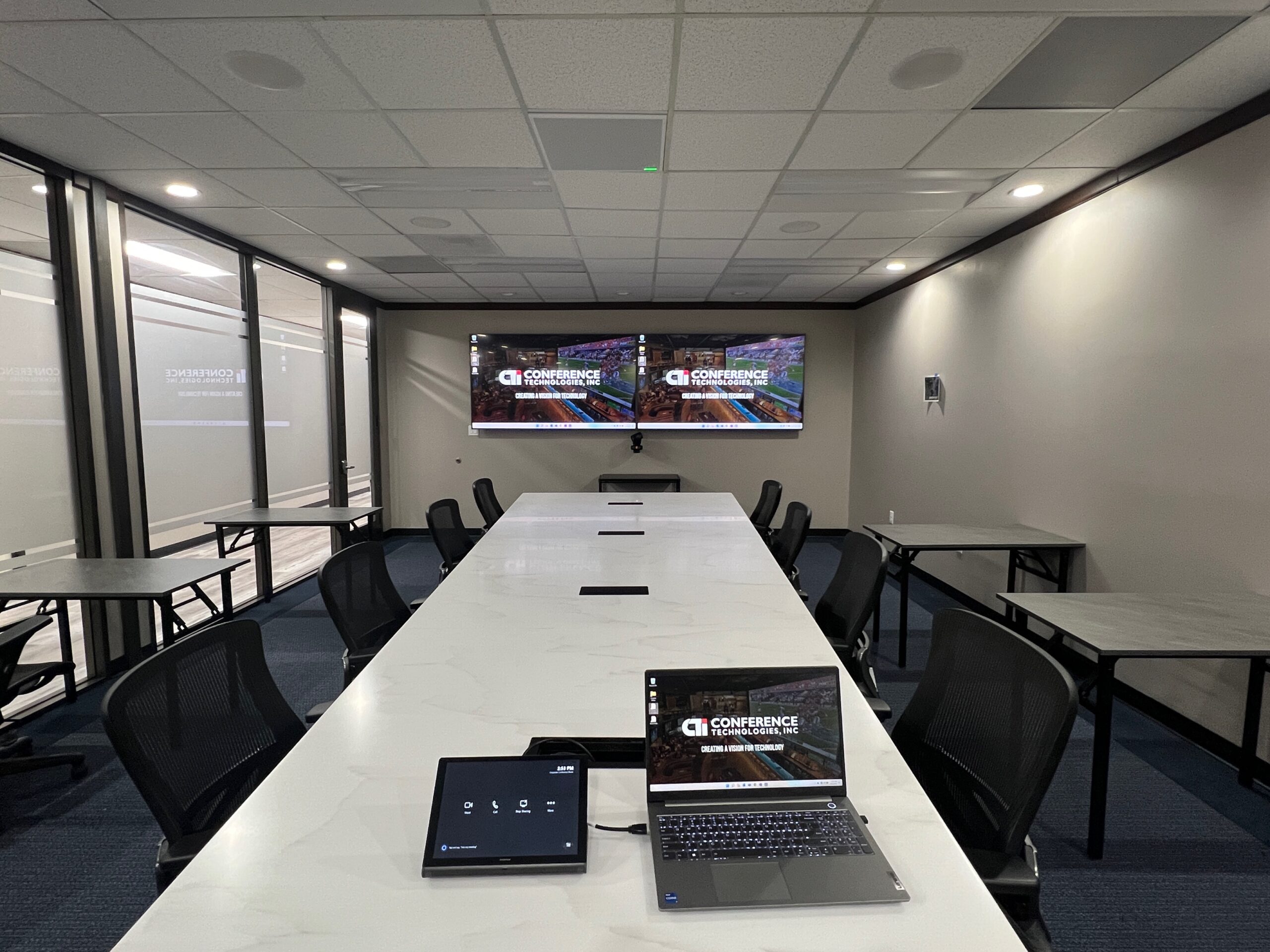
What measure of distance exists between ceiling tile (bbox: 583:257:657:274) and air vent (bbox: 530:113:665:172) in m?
1.99

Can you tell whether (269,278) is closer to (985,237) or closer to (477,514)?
(477,514)

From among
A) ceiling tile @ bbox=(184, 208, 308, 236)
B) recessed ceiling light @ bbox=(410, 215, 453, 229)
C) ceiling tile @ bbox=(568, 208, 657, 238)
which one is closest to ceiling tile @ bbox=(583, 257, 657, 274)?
ceiling tile @ bbox=(568, 208, 657, 238)

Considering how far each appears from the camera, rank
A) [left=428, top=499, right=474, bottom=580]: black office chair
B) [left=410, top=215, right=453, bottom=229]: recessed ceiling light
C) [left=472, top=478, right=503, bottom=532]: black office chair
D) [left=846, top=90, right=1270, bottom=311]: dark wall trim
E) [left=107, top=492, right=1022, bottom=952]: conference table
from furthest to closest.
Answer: [left=472, top=478, right=503, bottom=532]: black office chair → [left=410, top=215, right=453, bottom=229]: recessed ceiling light → [left=428, top=499, right=474, bottom=580]: black office chair → [left=846, top=90, right=1270, bottom=311]: dark wall trim → [left=107, top=492, right=1022, bottom=952]: conference table

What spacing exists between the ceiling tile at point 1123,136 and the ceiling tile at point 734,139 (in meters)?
1.30

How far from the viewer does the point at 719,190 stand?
3553 millimetres

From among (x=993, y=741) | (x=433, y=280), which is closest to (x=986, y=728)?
(x=993, y=741)

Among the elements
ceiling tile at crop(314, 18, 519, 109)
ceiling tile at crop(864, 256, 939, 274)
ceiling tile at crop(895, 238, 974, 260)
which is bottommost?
ceiling tile at crop(314, 18, 519, 109)

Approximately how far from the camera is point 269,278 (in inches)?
211

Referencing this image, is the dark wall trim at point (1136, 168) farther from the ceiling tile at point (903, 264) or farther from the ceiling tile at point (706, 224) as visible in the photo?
the ceiling tile at point (706, 224)

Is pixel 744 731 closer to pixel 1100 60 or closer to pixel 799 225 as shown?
pixel 1100 60

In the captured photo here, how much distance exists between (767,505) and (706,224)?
214 cm

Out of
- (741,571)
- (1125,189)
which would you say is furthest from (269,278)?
(1125,189)

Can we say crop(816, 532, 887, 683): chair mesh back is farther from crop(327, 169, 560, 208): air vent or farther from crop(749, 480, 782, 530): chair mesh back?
crop(327, 169, 560, 208): air vent

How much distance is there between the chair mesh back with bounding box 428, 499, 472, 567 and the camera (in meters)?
3.73
